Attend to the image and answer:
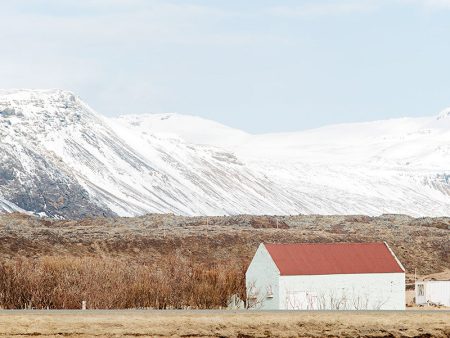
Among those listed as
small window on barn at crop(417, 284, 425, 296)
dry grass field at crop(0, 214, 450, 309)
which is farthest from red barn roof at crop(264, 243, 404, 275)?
small window on barn at crop(417, 284, 425, 296)

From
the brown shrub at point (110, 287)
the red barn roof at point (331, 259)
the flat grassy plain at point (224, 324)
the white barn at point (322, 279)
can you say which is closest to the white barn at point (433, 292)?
the red barn roof at point (331, 259)

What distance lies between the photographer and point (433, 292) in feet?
236

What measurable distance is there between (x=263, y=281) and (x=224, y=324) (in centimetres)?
4479

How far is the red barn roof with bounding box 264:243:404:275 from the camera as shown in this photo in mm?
55375

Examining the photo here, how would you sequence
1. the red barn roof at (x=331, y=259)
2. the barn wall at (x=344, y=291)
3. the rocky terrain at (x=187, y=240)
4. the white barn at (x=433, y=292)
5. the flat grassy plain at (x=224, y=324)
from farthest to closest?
1. the rocky terrain at (x=187, y=240)
2. the white barn at (x=433, y=292)
3. the red barn roof at (x=331, y=259)
4. the barn wall at (x=344, y=291)
5. the flat grassy plain at (x=224, y=324)

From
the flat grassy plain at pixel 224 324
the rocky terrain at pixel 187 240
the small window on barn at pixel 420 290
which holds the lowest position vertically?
the flat grassy plain at pixel 224 324

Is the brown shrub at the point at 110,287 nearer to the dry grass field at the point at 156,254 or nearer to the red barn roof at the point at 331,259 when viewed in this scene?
the dry grass field at the point at 156,254

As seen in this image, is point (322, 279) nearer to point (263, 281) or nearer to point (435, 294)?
point (263, 281)

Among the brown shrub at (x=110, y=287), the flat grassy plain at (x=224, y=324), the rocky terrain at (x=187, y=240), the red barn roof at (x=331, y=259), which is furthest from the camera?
the rocky terrain at (x=187, y=240)

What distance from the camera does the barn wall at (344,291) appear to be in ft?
177

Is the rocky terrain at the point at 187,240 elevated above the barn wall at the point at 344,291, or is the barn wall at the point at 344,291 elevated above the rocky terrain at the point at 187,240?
the rocky terrain at the point at 187,240

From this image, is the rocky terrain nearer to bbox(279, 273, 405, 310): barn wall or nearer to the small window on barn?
the small window on barn

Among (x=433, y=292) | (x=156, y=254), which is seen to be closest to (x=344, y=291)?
(x=433, y=292)

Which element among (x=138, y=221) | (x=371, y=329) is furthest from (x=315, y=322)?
(x=138, y=221)
